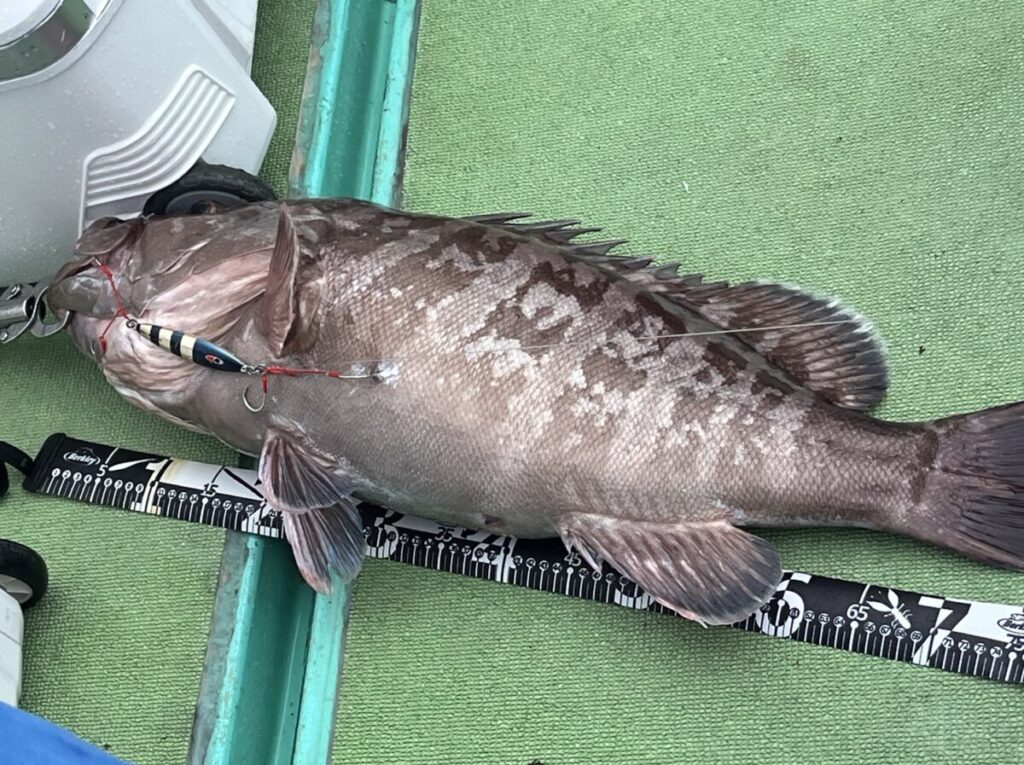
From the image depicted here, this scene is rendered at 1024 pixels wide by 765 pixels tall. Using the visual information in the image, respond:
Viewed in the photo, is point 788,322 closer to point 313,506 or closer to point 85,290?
point 313,506

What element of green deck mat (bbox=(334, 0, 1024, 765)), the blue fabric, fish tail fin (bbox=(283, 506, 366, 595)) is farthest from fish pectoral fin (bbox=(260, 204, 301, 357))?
the blue fabric

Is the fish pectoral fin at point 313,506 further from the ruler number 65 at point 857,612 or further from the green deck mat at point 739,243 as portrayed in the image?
the ruler number 65 at point 857,612

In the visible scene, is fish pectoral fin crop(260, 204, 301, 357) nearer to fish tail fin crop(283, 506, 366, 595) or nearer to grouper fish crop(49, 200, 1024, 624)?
grouper fish crop(49, 200, 1024, 624)

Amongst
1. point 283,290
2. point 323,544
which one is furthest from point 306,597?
point 283,290

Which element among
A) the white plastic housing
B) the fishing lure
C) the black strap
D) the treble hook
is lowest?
the white plastic housing

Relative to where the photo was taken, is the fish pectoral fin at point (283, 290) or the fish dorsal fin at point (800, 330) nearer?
the fish pectoral fin at point (283, 290)

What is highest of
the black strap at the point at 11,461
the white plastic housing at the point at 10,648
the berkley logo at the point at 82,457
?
the berkley logo at the point at 82,457

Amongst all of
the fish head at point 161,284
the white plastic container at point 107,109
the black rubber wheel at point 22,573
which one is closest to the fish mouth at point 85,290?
the fish head at point 161,284

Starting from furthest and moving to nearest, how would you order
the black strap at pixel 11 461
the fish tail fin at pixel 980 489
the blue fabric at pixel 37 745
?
1. the black strap at pixel 11 461
2. the fish tail fin at pixel 980 489
3. the blue fabric at pixel 37 745
